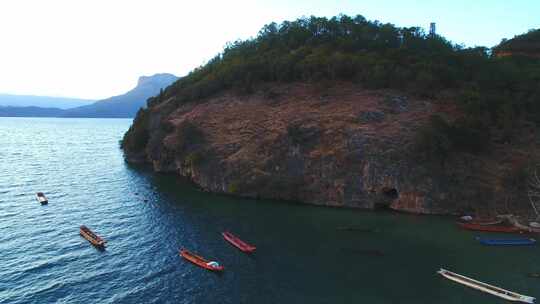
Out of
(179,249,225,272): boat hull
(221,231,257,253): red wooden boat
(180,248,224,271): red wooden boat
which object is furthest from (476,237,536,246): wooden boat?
(180,248,224,271): red wooden boat

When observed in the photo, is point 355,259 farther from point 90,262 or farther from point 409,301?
point 90,262

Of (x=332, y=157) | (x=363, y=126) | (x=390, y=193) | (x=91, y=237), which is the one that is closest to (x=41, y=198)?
(x=91, y=237)

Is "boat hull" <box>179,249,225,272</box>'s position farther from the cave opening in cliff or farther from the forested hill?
the forested hill

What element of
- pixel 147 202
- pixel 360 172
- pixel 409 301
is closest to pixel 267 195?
pixel 360 172

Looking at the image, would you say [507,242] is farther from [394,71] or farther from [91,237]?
[91,237]

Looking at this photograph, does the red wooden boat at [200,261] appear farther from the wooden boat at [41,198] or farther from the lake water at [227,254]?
the wooden boat at [41,198]
